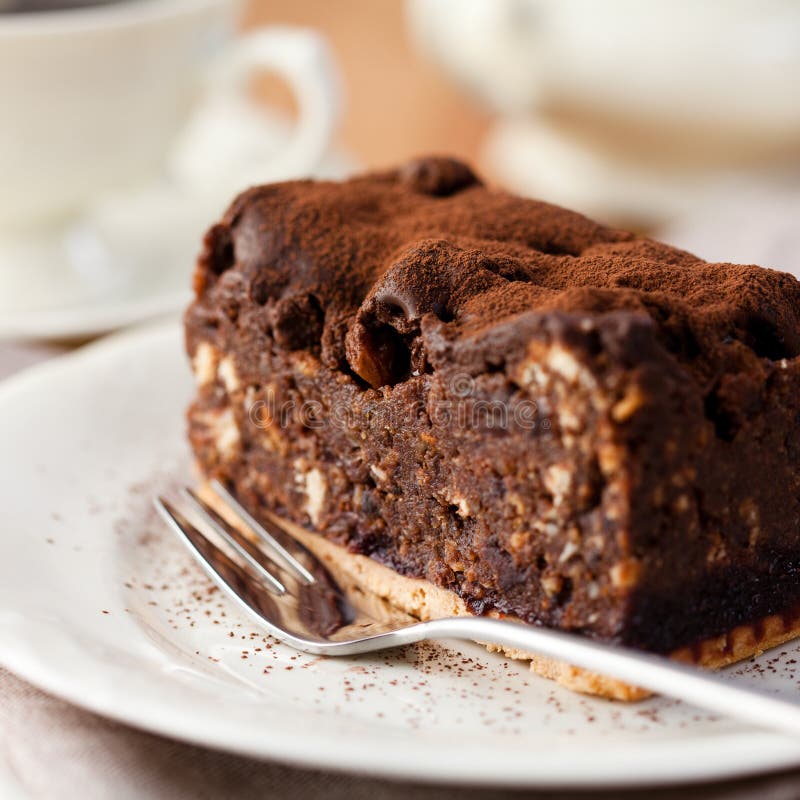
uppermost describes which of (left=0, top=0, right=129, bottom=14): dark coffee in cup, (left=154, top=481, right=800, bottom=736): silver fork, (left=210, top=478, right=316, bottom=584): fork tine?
(left=0, top=0, right=129, bottom=14): dark coffee in cup

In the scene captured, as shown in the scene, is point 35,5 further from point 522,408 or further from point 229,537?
point 522,408

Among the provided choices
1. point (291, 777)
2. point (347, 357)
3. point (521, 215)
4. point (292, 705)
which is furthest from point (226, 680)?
point (521, 215)

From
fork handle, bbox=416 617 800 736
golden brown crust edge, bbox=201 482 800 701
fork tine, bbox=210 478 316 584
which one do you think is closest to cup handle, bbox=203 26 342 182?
fork tine, bbox=210 478 316 584

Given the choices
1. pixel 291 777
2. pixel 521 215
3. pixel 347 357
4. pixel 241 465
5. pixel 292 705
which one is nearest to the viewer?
pixel 291 777

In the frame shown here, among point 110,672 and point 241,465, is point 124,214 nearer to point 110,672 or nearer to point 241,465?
point 241,465

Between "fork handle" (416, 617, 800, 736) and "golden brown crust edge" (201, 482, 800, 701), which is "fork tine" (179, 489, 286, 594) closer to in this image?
"golden brown crust edge" (201, 482, 800, 701)

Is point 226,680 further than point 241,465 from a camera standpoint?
No

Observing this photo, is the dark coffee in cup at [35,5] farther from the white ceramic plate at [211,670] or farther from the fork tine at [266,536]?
the fork tine at [266,536]
